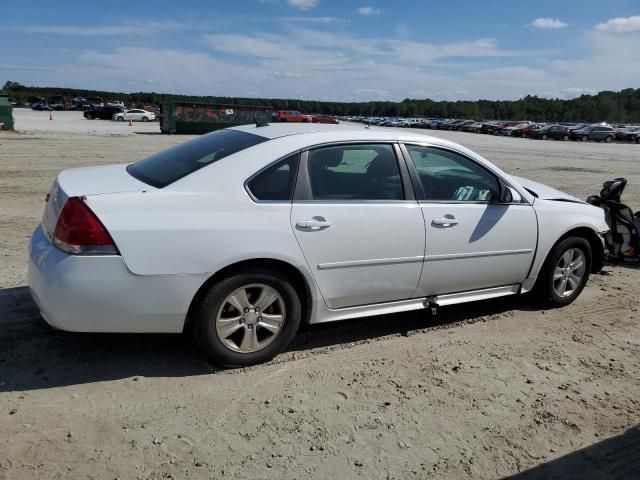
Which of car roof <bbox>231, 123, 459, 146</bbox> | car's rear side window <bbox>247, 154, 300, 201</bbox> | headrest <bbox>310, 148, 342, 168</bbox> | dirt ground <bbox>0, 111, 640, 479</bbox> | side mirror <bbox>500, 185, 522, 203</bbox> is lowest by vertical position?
dirt ground <bbox>0, 111, 640, 479</bbox>

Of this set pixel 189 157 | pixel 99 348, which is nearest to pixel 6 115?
pixel 189 157

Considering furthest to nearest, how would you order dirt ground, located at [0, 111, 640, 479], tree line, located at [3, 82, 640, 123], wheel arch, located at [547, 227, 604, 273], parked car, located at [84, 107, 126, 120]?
tree line, located at [3, 82, 640, 123] < parked car, located at [84, 107, 126, 120] < wheel arch, located at [547, 227, 604, 273] < dirt ground, located at [0, 111, 640, 479]

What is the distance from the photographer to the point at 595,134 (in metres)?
54.9

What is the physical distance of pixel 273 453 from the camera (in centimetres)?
298

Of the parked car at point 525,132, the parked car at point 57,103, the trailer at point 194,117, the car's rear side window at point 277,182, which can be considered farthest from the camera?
the parked car at point 57,103

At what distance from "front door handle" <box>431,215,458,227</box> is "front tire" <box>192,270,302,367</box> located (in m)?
1.26

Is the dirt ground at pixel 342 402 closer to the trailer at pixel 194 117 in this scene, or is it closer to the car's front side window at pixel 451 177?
the car's front side window at pixel 451 177

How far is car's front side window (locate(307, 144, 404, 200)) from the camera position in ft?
13.3

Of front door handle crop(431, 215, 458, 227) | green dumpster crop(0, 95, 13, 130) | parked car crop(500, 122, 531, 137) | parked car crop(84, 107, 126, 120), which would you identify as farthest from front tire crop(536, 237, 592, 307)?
parked car crop(500, 122, 531, 137)

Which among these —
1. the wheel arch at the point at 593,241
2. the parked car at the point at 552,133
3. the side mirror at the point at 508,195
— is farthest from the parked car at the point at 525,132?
the side mirror at the point at 508,195

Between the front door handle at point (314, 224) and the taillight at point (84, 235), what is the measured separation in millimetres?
1195

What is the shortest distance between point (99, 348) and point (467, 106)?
155 metres

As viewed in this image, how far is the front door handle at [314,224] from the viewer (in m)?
3.82

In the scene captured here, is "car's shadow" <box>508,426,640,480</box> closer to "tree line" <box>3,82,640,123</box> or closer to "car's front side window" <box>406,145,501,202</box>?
"car's front side window" <box>406,145,501,202</box>
